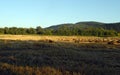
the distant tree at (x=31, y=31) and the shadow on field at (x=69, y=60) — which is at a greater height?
the distant tree at (x=31, y=31)

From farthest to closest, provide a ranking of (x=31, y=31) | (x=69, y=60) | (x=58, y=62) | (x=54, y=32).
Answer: (x=54, y=32)
(x=31, y=31)
(x=69, y=60)
(x=58, y=62)

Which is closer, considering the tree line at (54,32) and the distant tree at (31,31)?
the tree line at (54,32)

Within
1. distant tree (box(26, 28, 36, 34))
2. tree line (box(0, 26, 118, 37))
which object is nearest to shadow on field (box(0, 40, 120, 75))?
tree line (box(0, 26, 118, 37))

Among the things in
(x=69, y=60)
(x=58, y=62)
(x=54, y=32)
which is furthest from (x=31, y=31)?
(x=58, y=62)

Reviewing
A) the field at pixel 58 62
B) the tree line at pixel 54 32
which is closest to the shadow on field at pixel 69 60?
the field at pixel 58 62

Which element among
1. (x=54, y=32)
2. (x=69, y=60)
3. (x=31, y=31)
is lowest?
(x=69, y=60)

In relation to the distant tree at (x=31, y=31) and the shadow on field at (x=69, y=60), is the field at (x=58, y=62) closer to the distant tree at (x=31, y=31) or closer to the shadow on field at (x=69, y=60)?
the shadow on field at (x=69, y=60)

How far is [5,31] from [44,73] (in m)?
119

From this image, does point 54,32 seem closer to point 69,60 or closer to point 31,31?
point 31,31

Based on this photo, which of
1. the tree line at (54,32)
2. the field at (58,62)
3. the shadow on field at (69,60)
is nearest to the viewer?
the field at (58,62)

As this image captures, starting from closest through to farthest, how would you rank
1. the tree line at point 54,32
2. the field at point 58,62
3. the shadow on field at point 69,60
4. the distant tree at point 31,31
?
1. the field at point 58,62
2. the shadow on field at point 69,60
3. the tree line at point 54,32
4. the distant tree at point 31,31

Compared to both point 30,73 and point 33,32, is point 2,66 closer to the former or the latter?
point 30,73

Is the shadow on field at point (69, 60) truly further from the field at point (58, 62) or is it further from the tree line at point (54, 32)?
the tree line at point (54, 32)

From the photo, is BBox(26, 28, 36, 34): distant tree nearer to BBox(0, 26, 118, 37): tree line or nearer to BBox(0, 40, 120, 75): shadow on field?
BBox(0, 26, 118, 37): tree line
